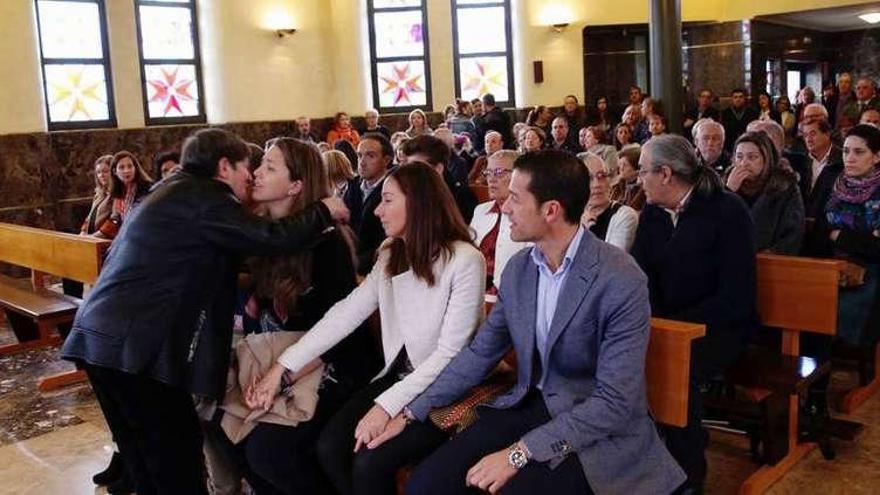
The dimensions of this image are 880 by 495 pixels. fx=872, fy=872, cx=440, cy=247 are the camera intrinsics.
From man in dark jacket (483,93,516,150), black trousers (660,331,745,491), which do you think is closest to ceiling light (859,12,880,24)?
man in dark jacket (483,93,516,150)

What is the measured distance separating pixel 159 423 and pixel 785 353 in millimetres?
2405

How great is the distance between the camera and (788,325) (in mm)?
3424

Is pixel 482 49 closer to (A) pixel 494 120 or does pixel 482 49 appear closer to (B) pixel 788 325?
(A) pixel 494 120

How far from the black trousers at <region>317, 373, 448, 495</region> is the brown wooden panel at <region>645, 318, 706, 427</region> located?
65cm

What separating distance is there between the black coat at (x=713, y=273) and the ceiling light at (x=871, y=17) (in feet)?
40.7

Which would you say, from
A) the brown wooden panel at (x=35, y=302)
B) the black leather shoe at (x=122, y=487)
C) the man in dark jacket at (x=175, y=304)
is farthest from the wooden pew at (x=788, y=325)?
the brown wooden panel at (x=35, y=302)

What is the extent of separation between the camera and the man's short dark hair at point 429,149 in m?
4.77

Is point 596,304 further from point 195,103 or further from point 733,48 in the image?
point 733,48

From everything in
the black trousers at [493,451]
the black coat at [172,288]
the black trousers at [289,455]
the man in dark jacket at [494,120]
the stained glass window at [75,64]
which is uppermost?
the stained glass window at [75,64]

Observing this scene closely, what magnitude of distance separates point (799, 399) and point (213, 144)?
2.58 meters

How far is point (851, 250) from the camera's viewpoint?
4.04 meters

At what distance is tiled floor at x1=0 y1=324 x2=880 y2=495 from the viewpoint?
3.37 metres

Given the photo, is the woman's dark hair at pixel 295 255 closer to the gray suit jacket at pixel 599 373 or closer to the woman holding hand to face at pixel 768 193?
the gray suit jacket at pixel 599 373

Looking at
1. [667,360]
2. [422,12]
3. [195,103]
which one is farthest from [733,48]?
[667,360]
